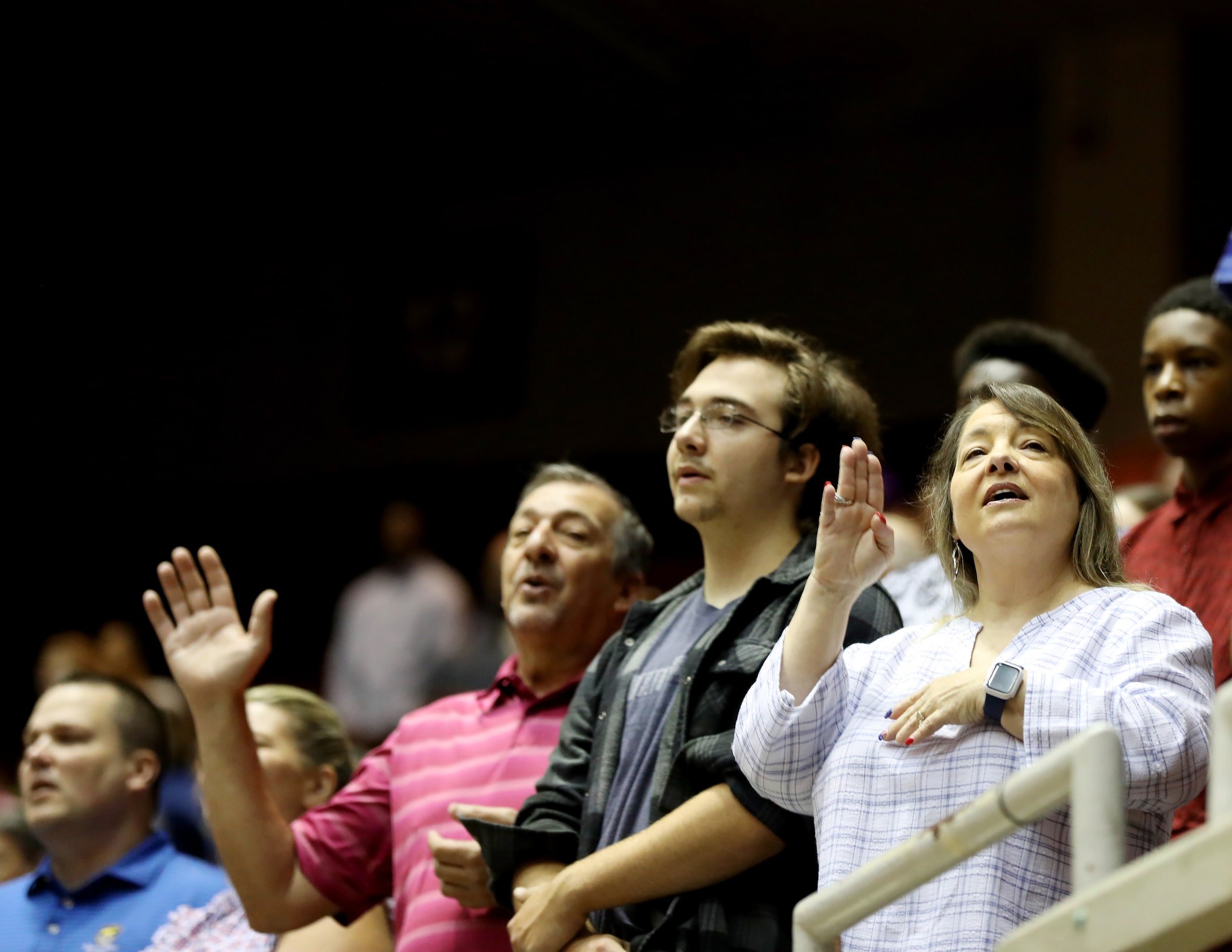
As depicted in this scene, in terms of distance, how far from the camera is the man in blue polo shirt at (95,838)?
2.83 meters

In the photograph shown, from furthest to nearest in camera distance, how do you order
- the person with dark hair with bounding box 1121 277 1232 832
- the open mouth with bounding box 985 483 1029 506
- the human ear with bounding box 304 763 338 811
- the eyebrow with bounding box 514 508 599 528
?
the human ear with bounding box 304 763 338 811 → the eyebrow with bounding box 514 508 599 528 → the person with dark hair with bounding box 1121 277 1232 832 → the open mouth with bounding box 985 483 1029 506

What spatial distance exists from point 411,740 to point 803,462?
0.84 metres

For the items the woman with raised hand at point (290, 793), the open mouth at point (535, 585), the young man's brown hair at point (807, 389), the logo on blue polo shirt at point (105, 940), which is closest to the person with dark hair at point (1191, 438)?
the young man's brown hair at point (807, 389)

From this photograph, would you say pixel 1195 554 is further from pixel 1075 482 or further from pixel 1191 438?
pixel 1075 482

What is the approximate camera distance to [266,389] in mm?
8273

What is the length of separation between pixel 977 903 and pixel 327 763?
176 centimetres

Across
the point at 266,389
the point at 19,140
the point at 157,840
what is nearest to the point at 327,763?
the point at 157,840

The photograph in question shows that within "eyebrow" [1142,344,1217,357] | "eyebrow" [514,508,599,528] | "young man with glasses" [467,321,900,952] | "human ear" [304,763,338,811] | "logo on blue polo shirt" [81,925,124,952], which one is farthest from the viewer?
"human ear" [304,763,338,811]

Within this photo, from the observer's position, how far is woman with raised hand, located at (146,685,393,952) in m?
2.70

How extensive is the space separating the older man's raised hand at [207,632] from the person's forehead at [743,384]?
2.53 ft

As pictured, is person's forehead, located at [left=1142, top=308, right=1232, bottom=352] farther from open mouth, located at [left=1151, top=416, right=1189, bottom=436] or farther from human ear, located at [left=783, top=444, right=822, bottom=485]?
human ear, located at [left=783, top=444, right=822, bottom=485]

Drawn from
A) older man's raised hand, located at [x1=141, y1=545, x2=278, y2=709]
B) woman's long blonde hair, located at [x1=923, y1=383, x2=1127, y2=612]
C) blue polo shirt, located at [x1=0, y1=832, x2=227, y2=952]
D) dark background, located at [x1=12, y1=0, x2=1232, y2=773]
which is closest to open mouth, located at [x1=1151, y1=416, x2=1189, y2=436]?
woman's long blonde hair, located at [x1=923, y1=383, x2=1127, y2=612]

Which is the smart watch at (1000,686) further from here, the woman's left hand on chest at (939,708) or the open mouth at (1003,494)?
the open mouth at (1003,494)

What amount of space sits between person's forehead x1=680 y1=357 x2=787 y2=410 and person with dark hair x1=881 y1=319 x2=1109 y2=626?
471 millimetres
